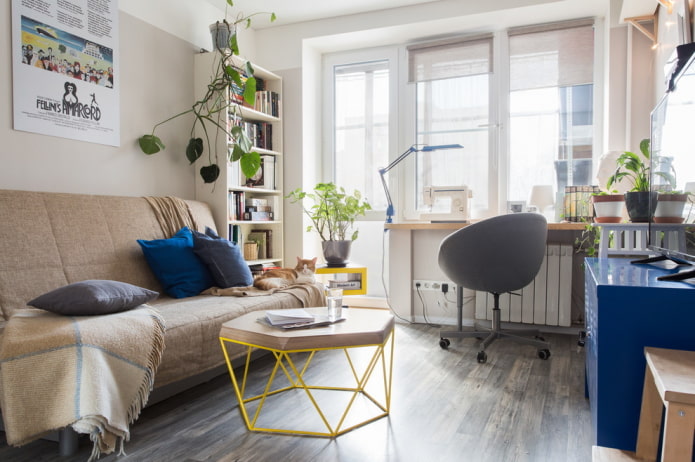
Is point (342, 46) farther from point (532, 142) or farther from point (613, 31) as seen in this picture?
point (613, 31)

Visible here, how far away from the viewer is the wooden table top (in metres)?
1.70

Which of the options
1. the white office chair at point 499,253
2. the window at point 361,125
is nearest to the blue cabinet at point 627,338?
the white office chair at point 499,253

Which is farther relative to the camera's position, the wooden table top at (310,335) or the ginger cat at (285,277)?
the ginger cat at (285,277)

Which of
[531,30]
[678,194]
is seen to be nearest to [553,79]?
[531,30]

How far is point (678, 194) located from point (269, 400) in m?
1.78

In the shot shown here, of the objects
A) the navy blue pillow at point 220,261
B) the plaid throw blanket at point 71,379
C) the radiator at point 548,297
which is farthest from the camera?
the radiator at point 548,297

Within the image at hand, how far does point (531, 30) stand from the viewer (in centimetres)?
372

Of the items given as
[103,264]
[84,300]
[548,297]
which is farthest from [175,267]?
[548,297]

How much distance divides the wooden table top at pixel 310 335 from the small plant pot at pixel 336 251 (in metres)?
1.76

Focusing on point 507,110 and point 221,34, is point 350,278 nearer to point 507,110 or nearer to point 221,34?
point 507,110

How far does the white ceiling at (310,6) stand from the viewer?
3.75m

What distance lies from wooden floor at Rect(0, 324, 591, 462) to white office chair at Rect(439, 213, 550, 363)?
1.24ft

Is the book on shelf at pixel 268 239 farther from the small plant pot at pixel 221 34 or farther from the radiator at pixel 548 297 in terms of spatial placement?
the radiator at pixel 548 297

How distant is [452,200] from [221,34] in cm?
200
